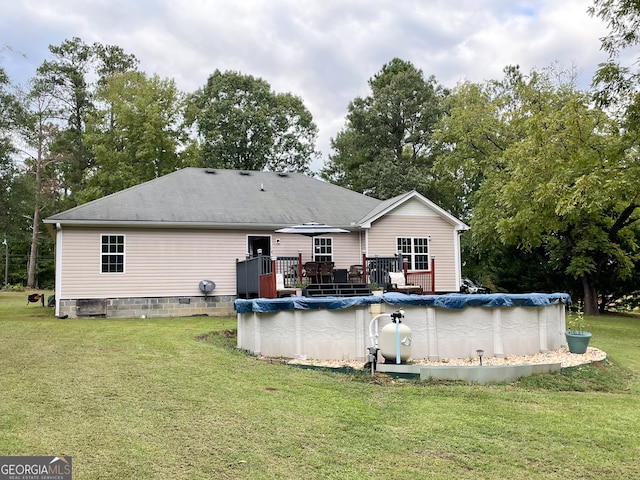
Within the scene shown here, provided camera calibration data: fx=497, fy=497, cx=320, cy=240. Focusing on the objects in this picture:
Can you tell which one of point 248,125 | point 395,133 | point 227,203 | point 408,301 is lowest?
point 408,301

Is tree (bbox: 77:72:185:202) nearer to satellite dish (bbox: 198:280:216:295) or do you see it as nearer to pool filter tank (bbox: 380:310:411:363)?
satellite dish (bbox: 198:280:216:295)

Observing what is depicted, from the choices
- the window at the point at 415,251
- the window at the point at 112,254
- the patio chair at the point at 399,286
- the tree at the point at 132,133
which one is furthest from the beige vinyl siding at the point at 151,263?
→ the tree at the point at 132,133

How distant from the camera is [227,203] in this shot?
17156 mm

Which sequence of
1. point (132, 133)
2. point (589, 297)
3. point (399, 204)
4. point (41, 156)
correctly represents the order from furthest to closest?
point (41, 156)
point (132, 133)
point (589, 297)
point (399, 204)

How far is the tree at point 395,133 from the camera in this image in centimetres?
3148

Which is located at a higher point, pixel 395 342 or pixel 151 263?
pixel 151 263

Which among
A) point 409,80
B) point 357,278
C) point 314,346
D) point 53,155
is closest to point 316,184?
point 357,278

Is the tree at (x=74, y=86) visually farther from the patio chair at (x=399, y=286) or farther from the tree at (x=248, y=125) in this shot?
the patio chair at (x=399, y=286)

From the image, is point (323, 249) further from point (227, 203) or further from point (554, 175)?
point (554, 175)

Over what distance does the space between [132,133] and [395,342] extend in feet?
86.0

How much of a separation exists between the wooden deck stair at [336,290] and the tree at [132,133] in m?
19.4

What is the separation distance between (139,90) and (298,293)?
24.0 m

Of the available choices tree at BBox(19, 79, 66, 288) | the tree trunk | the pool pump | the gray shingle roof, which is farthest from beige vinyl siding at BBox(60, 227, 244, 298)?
tree at BBox(19, 79, 66, 288)

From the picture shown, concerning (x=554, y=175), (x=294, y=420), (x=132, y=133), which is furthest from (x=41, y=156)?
(x=294, y=420)
